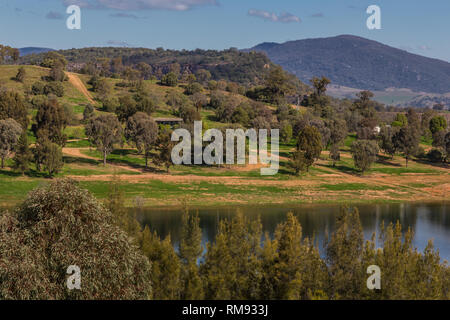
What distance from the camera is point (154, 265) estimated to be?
107 feet

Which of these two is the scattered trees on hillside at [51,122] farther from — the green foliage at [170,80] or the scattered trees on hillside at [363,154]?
the green foliage at [170,80]

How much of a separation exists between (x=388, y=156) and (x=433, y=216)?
44.5 metres

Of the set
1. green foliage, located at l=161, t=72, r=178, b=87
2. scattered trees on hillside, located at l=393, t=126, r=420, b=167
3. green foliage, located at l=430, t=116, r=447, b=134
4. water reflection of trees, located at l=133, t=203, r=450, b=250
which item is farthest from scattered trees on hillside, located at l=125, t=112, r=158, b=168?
green foliage, located at l=161, t=72, r=178, b=87

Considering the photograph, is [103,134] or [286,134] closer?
[103,134]

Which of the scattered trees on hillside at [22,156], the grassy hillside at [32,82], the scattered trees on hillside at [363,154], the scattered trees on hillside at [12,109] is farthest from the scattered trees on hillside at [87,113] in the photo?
the scattered trees on hillside at [363,154]

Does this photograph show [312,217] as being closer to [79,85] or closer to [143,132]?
[143,132]

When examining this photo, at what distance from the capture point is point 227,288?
32.4 meters

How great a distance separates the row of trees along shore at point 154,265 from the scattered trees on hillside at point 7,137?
179ft

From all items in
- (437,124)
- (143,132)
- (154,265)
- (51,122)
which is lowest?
(154,265)

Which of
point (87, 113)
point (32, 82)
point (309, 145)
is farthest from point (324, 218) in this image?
point (32, 82)

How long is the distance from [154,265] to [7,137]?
196 ft

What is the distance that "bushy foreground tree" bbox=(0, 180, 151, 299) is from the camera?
28.7m
